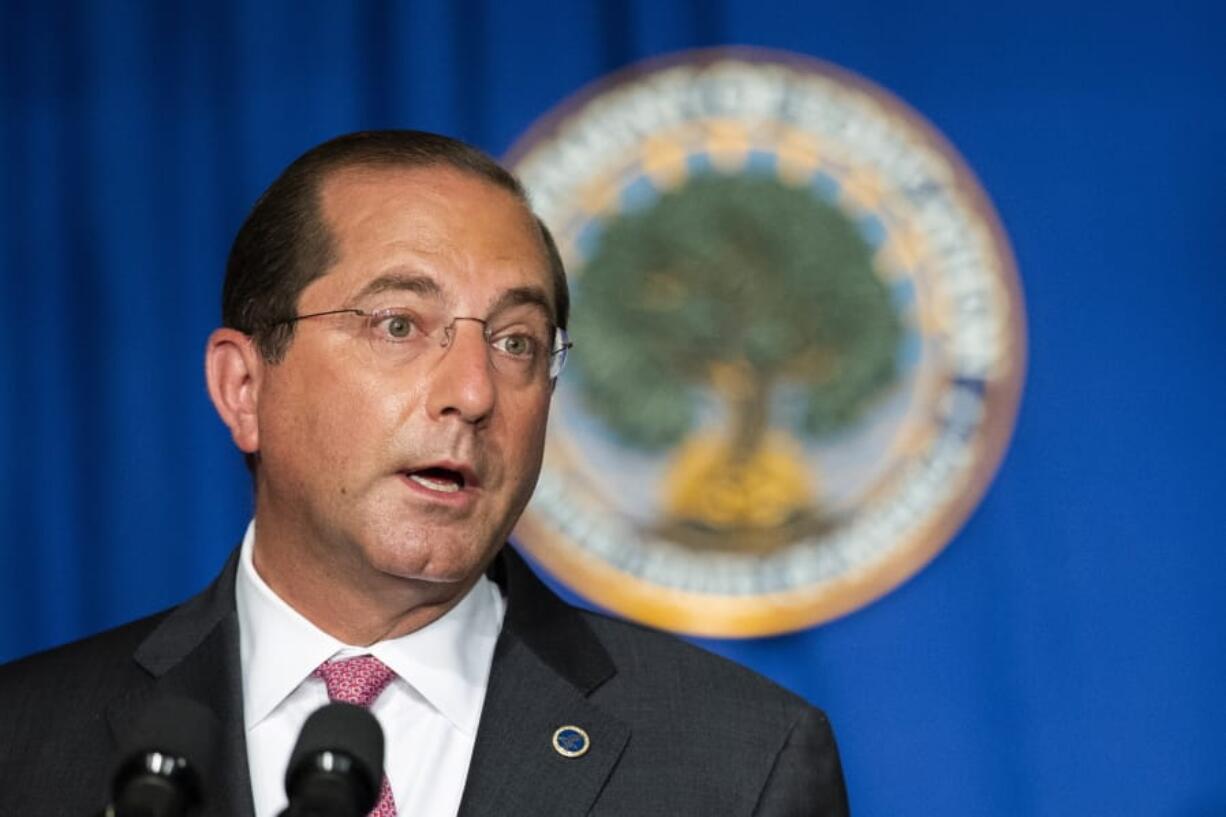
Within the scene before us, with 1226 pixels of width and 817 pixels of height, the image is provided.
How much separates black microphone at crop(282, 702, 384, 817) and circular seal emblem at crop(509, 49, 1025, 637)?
5.38 feet

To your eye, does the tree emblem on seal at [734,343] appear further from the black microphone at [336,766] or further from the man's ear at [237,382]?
the black microphone at [336,766]

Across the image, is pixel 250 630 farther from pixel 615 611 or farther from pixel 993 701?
pixel 993 701

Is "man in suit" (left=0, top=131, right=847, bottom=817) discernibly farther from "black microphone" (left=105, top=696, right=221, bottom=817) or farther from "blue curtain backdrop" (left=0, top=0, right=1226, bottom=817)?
"blue curtain backdrop" (left=0, top=0, right=1226, bottom=817)

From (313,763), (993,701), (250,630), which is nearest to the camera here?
(313,763)

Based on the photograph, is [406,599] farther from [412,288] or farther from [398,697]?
[412,288]

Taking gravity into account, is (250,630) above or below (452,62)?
below

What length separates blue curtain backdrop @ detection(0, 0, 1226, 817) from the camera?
2.60 m

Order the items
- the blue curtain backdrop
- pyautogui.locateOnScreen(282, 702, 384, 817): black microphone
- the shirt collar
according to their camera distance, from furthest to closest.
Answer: the blue curtain backdrop, the shirt collar, pyautogui.locateOnScreen(282, 702, 384, 817): black microphone

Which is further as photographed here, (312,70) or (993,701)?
(312,70)

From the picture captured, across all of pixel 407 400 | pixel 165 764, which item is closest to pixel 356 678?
pixel 407 400

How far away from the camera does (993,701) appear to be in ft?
8.57

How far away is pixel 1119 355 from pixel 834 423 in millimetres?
449

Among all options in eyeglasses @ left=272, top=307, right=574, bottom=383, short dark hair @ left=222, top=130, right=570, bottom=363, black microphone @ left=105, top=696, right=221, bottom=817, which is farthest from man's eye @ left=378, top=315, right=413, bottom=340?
black microphone @ left=105, top=696, right=221, bottom=817

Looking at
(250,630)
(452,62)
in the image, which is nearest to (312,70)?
(452,62)
